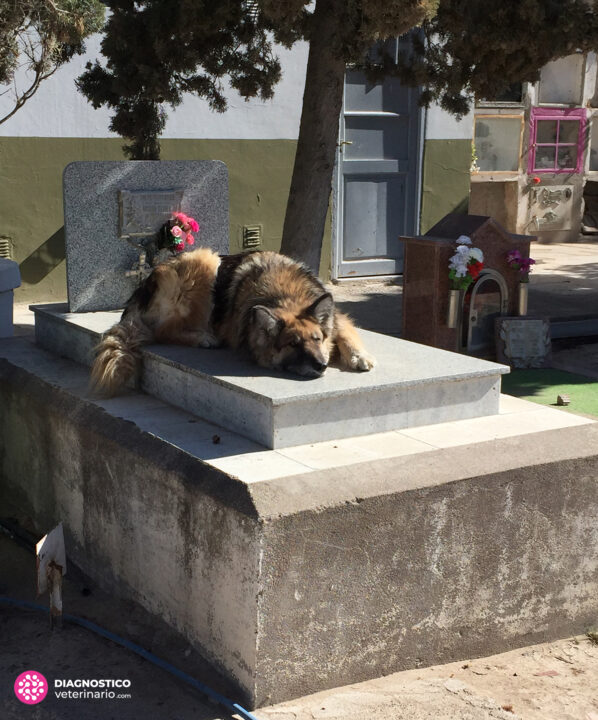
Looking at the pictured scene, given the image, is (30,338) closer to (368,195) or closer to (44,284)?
(44,284)

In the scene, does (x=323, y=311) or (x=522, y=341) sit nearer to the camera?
(x=323, y=311)

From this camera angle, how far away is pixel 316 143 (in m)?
8.14

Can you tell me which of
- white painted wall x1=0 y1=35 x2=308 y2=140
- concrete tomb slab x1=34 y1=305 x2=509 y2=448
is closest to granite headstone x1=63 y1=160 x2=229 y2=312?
concrete tomb slab x1=34 y1=305 x2=509 y2=448

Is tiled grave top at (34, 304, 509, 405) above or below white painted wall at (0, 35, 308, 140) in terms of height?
below

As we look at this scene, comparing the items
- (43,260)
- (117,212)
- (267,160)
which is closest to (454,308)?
(117,212)

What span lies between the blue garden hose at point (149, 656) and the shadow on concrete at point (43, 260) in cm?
603

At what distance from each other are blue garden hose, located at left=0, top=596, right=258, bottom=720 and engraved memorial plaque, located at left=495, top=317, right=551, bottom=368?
5272 mm

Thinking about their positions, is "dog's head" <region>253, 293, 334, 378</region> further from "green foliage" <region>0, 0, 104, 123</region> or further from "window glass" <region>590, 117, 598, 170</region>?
"window glass" <region>590, 117, 598, 170</region>

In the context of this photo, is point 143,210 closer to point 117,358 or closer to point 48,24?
point 117,358

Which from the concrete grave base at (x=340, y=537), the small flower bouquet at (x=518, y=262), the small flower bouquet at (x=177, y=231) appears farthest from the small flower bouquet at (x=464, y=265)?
the concrete grave base at (x=340, y=537)

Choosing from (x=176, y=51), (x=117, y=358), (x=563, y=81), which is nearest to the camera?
(x=117, y=358)

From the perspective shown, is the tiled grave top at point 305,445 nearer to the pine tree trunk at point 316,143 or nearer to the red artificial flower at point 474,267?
the pine tree trunk at point 316,143

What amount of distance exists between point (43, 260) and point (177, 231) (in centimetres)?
427

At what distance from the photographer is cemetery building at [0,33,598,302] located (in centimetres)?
1035
